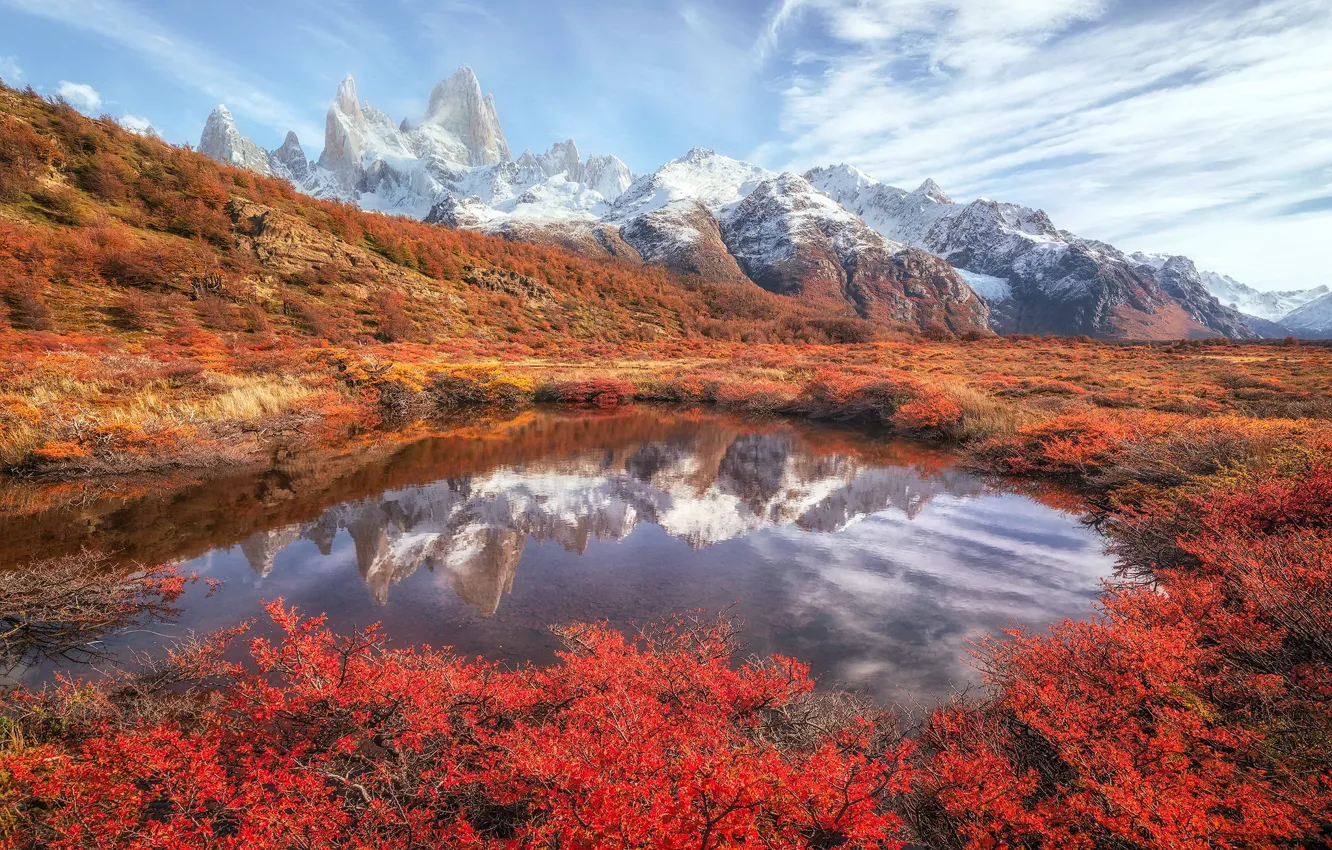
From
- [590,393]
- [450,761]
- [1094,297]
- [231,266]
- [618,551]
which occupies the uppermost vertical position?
[1094,297]

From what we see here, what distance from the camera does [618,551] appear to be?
Result: 10.7 m

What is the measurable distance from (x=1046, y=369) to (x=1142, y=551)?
104ft

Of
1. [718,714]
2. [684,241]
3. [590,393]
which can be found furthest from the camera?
[684,241]

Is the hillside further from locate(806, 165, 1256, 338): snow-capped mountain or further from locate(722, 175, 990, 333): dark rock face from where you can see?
locate(806, 165, 1256, 338): snow-capped mountain

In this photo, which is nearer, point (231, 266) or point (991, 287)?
point (231, 266)

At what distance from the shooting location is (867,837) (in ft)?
11.0

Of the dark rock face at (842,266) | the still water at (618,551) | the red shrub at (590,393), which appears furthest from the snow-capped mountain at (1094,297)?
the still water at (618,551)

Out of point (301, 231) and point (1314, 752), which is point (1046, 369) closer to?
point (1314, 752)

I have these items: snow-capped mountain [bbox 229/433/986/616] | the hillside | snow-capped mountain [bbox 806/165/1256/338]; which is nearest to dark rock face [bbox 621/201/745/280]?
the hillside

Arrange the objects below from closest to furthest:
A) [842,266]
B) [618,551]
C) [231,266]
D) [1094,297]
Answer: [618,551] < [231,266] < [842,266] < [1094,297]

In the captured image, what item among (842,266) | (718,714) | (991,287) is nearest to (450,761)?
(718,714)

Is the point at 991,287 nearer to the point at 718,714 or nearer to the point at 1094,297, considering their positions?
the point at 1094,297

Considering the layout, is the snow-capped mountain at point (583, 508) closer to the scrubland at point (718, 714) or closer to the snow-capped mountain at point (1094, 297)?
the scrubland at point (718, 714)

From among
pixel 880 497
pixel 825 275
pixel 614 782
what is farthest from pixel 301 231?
pixel 825 275
